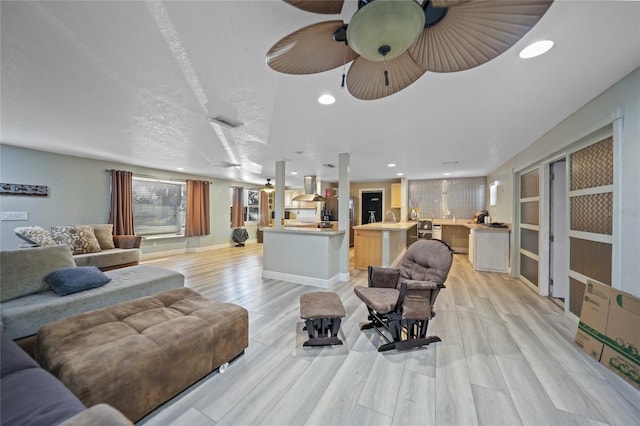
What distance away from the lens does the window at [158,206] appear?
233 inches

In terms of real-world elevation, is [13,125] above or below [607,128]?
above

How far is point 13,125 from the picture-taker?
9.73 feet

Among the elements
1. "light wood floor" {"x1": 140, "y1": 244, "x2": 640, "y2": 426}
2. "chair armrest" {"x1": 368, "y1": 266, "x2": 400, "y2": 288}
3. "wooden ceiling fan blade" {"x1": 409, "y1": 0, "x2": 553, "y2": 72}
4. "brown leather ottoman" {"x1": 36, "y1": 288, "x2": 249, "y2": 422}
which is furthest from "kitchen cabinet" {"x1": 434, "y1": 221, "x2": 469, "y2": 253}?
"brown leather ottoman" {"x1": 36, "y1": 288, "x2": 249, "y2": 422}

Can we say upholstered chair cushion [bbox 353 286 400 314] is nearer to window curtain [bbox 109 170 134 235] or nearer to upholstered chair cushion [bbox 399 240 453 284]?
upholstered chair cushion [bbox 399 240 453 284]

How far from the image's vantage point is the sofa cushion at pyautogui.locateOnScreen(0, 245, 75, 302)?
→ 1957 millimetres

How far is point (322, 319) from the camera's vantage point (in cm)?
218

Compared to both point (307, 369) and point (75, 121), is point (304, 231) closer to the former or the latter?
point (307, 369)

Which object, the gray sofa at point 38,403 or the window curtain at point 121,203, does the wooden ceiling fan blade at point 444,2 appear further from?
the window curtain at point 121,203

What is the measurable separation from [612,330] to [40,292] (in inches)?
194

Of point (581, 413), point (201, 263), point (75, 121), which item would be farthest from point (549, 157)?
point (201, 263)

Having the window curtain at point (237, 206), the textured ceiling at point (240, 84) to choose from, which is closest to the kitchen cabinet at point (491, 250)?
the textured ceiling at point (240, 84)

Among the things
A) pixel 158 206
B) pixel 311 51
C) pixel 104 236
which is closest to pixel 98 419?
pixel 311 51

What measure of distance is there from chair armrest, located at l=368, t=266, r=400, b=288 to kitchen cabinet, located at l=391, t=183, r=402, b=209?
18.4ft

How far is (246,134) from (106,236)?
3897 millimetres
